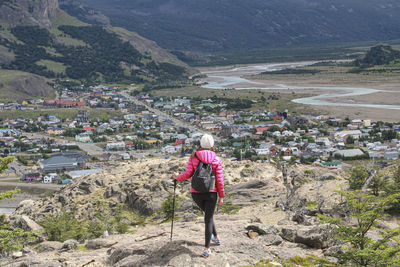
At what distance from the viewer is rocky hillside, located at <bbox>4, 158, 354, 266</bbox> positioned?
9.52 meters

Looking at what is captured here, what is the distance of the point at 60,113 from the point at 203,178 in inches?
4277

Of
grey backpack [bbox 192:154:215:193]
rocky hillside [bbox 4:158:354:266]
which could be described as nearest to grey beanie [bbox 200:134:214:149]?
grey backpack [bbox 192:154:215:193]

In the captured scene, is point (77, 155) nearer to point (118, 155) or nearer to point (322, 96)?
point (118, 155)

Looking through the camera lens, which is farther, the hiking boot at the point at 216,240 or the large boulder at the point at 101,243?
the large boulder at the point at 101,243

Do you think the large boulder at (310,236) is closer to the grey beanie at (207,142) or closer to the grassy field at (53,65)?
the grey beanie at (207,142)

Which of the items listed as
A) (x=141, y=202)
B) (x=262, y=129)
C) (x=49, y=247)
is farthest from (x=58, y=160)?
(x=49, y=247)

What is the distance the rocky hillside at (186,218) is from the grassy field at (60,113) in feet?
255

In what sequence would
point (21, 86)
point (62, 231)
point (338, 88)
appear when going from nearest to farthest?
1. point (62, 231)
2. point (338, 88)
3. point (21, 86)

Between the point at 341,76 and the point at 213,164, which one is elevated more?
the point at 213,164

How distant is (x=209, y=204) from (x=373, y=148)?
56134 millimetres

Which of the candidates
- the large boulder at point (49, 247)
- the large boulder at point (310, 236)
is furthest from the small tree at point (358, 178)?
the large boulder at point (49, 247)

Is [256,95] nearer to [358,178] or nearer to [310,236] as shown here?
[358,178]

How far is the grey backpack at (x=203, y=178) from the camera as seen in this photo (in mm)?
8455

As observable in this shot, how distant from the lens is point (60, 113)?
4358 inches
